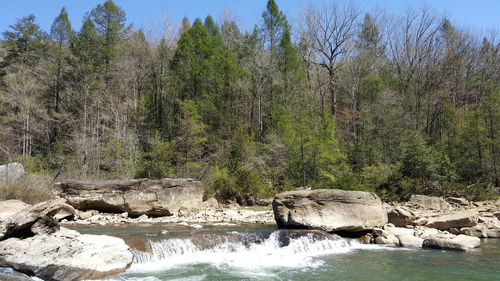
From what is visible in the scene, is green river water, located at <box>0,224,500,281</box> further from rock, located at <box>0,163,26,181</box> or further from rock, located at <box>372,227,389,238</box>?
rock, located at <box>0,163,26,181</box>

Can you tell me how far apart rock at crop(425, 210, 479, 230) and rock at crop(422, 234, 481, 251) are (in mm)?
Answer: 1643

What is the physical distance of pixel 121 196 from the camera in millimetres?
17188

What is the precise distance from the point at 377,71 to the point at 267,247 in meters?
28.2

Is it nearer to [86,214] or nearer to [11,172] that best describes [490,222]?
[86,214]

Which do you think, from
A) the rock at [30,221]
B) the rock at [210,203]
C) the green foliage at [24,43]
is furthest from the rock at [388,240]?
the green foliage at [24,43]

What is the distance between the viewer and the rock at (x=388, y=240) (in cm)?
1283

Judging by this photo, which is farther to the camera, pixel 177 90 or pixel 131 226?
pixel 177 90

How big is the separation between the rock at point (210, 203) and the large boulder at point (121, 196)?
88.0 inches

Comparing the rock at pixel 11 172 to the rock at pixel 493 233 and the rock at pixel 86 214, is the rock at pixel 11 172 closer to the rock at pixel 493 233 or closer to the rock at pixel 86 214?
the rock at pixel 86 214

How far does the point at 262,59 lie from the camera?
105 ft

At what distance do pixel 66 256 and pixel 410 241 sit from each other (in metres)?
9.61

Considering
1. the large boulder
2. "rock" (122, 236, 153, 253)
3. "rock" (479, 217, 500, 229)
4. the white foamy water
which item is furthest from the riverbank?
"rock" (479, 217, 500, 229)

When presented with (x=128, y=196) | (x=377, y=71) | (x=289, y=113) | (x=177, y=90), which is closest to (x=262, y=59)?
(x=289, y=113)

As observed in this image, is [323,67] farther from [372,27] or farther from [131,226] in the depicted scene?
[131,226]
